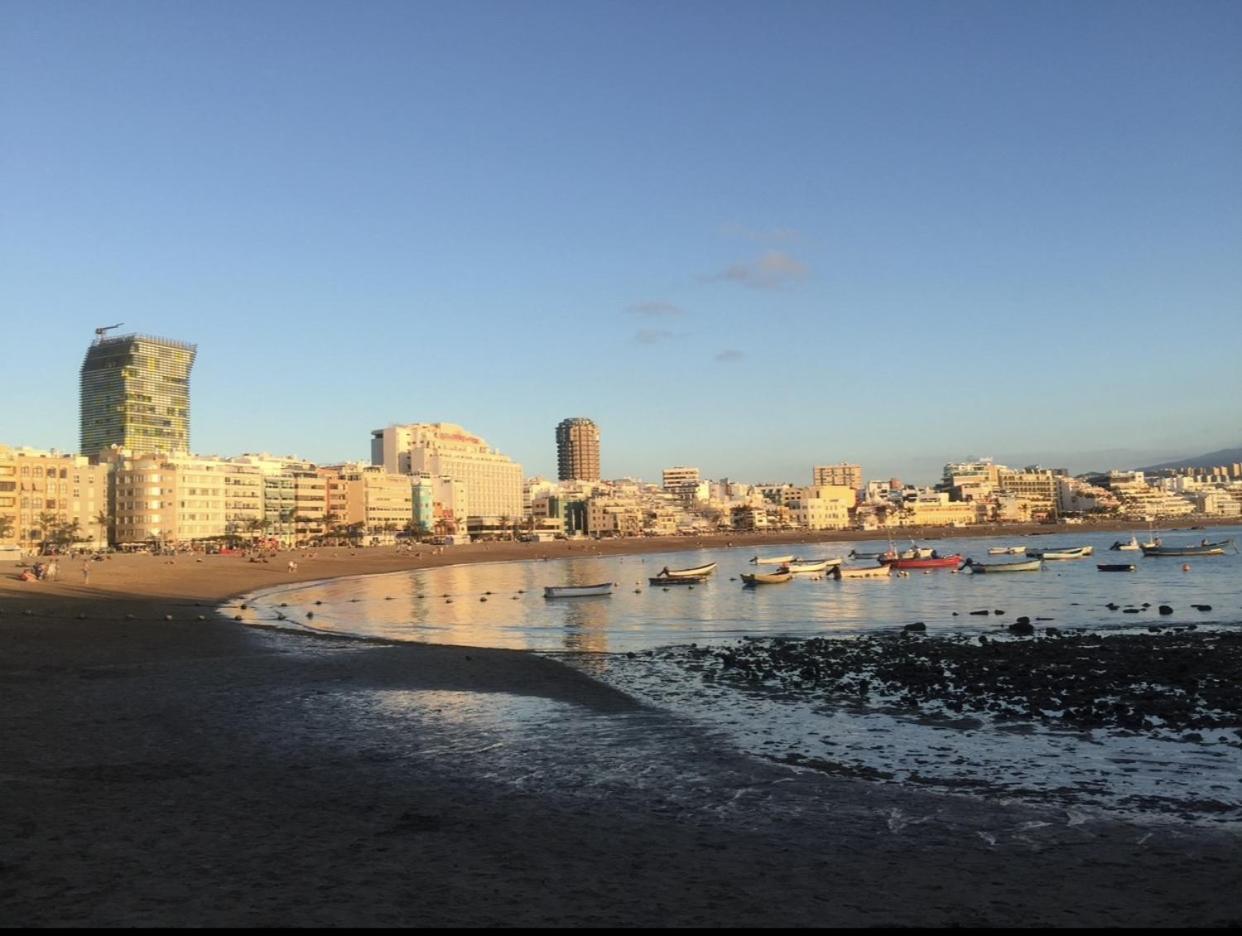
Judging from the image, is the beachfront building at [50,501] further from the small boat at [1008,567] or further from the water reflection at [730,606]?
the small boat at [1008,567]

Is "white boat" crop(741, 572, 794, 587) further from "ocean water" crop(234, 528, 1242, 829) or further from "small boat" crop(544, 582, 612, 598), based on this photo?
"small boat" crop(544, 582, 612, 598)

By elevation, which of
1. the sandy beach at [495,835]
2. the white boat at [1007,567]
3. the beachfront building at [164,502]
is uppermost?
the beachfront building at [164,502]

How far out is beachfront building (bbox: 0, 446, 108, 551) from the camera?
543 feet

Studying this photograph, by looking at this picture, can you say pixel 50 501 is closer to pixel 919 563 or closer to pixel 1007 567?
pixel 919 563

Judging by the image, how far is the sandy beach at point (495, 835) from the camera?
965 centimetres

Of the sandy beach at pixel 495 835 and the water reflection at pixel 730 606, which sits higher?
the sandy beach at pixel 495 835

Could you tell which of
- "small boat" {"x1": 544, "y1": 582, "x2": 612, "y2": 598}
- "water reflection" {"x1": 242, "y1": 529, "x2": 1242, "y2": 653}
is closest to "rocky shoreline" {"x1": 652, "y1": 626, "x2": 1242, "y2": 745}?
"water reflection" {"x1": 242, "y1": 529, "x2": 1242, "y2": 653}

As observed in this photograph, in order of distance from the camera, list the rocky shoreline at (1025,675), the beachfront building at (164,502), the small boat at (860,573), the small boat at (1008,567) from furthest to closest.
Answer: the beachfront building at (164,502), the small boat at (1008,567), the small boat at (860,573), the rocky shoreline at (1025,675)

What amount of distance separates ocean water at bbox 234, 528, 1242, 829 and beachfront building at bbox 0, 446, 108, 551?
95656 millimetres

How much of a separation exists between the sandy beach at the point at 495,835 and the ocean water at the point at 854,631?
173cm

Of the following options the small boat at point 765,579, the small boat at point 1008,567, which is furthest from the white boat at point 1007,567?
the small boat at point 765,579

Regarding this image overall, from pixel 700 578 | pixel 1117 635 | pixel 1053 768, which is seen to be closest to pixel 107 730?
pixel 1053 768

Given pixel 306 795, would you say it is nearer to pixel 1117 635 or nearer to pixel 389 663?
pixel 389 663

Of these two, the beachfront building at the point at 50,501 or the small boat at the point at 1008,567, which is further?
the beachfront building at the point at 50,501
